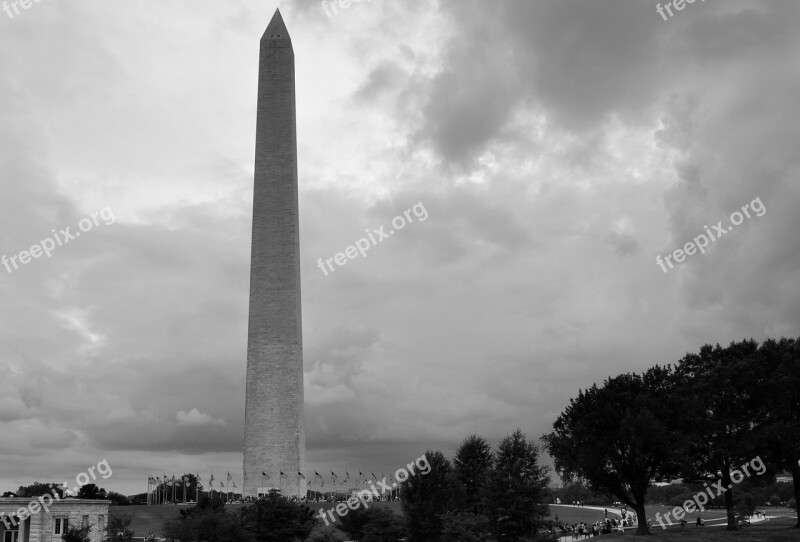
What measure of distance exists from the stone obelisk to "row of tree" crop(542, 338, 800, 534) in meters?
19.3

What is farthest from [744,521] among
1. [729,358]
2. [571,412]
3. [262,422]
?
[262,422]

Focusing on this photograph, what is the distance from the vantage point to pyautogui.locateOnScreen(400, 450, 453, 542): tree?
138 ft

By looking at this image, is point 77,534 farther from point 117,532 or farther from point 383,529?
point 383,529

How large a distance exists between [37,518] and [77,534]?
9.03ft

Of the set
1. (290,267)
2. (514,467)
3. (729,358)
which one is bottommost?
(514,467)

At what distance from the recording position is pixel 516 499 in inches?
1610

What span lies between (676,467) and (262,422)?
29.9 m

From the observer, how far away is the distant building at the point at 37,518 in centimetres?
4522

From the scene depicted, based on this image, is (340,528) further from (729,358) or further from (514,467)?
(729,358)

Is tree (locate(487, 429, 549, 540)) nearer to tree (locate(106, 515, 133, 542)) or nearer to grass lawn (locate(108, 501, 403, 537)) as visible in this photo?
tree (locate(106, 515, 133, 542))

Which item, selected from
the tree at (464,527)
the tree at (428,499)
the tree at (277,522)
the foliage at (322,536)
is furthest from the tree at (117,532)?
the tree at (464,527)

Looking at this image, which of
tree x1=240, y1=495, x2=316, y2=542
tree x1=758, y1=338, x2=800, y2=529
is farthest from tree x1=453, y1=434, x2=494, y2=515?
tree x1=758, y1=338, x2=800, y2=529

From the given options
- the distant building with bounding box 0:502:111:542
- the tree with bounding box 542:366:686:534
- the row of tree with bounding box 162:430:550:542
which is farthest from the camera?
the tree with bounding box 542:366:686:534

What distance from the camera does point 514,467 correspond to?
42.6 meters
